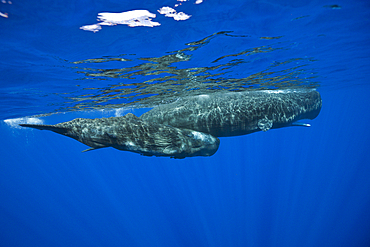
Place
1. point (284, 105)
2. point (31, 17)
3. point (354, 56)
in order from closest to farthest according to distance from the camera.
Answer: point (31, 17) → point (284, 105) → point (354, 56)

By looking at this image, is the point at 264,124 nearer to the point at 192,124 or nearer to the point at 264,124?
the point at 264,124

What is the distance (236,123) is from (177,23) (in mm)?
3774

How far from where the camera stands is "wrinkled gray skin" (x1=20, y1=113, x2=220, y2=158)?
2.77m

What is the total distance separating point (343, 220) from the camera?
2948cm

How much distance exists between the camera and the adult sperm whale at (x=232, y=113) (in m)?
5.18

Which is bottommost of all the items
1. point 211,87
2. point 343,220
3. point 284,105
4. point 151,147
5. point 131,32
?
point 343,220

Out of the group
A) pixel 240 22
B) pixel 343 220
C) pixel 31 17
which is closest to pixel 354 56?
pixel 240 22

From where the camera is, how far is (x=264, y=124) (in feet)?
17.9

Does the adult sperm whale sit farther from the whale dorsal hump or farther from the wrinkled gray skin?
the wrinkled gray skin

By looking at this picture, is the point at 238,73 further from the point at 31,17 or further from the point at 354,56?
the point at 31,17


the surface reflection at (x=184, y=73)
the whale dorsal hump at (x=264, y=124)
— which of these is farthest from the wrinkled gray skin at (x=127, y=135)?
the surface reflection at (x=184, y=73)

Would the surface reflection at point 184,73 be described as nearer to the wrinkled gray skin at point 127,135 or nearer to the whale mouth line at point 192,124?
the whale mouth line at point 192,124

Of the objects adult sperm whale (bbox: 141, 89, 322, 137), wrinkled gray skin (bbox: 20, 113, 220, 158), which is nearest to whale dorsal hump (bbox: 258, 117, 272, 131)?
adult sperm whale (bbox: 141, 89, 322, 137)

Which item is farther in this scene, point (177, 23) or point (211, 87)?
point (211, 87)
